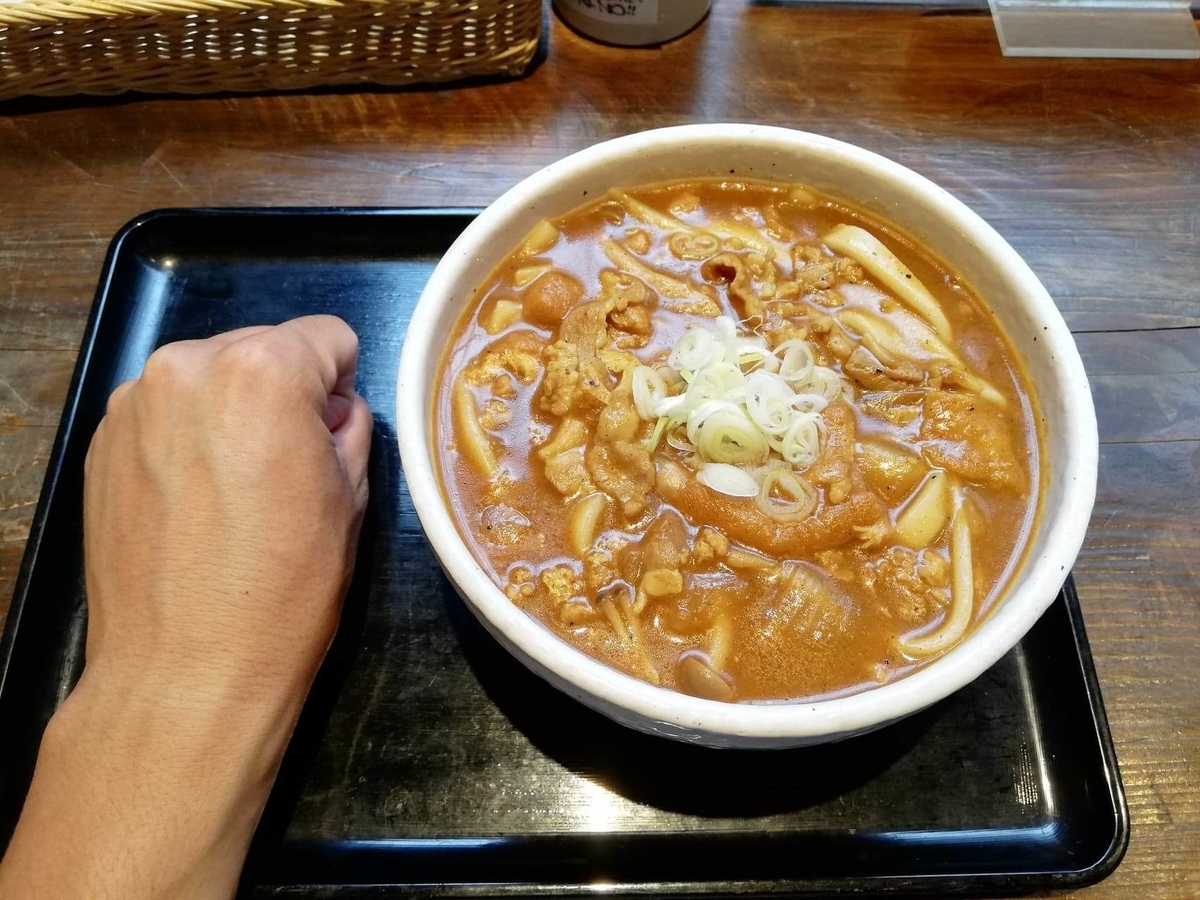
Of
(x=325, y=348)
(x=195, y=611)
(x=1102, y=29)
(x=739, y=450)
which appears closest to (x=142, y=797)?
(x=195, y=611)

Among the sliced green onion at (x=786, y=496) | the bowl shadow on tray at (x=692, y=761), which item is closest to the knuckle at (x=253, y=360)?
the bowl shadow on tray at (x=692, y=761)

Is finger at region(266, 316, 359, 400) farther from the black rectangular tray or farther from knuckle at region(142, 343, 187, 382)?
the black rectangular tray

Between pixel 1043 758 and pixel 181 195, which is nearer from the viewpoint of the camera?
pixel 1043 758

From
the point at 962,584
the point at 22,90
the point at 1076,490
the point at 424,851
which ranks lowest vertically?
the point at 424,851

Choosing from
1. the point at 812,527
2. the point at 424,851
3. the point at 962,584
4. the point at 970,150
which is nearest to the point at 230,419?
the point at 424,851

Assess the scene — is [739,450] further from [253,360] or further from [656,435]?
[253,360]

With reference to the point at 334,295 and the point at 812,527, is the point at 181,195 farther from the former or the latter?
the point at 812,527
